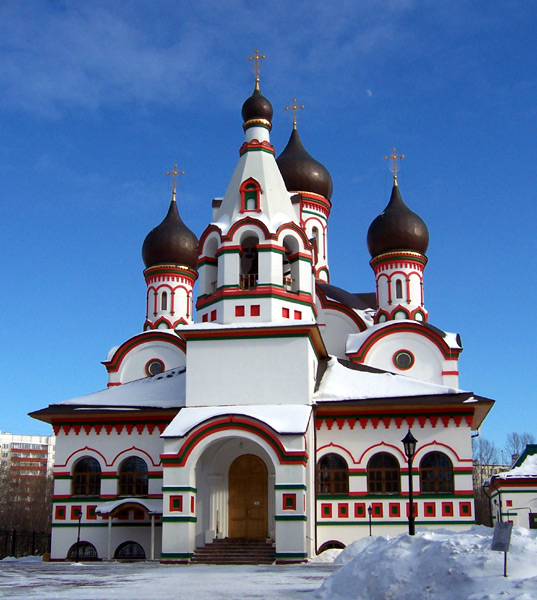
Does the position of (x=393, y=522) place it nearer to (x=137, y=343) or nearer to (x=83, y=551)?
(x=83, y=551)

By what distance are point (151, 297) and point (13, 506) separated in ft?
94.0

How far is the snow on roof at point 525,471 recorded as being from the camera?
A: 2992cm

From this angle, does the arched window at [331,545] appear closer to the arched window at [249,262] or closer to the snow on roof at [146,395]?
the snow on roof at [146,395]

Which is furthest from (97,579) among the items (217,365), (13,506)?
(13,506)

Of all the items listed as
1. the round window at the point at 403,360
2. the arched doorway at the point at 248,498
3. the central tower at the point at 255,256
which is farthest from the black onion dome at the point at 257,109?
the arched doorway at the point at 248,498

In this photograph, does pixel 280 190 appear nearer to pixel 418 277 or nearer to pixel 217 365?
pixel 217 365

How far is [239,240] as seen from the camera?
2036 centimetres

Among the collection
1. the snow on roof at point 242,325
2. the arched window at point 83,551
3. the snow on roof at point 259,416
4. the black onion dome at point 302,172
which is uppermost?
the black onion dome at point 302,172

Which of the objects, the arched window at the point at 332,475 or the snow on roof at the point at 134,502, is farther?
the arched window at the point at 332,475

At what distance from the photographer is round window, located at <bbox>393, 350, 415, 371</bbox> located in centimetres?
2653

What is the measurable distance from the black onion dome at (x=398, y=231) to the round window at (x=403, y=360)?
4.16m

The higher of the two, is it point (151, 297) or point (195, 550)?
point (151, 297)

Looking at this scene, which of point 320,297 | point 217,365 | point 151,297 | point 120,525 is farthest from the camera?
point 151,297

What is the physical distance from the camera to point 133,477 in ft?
70.4
